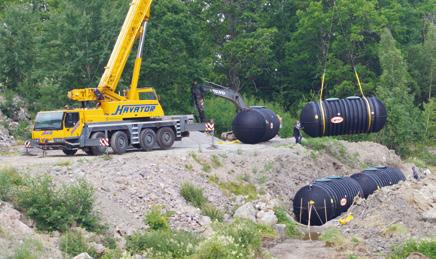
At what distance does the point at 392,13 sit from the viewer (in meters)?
64.0

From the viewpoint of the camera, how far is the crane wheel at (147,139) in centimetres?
3381

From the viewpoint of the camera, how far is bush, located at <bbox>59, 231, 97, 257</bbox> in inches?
819

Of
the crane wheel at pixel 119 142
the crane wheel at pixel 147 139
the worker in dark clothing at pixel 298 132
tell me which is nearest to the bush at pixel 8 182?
the crane wheel at pixel 119 142

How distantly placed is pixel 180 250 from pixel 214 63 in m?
38.8

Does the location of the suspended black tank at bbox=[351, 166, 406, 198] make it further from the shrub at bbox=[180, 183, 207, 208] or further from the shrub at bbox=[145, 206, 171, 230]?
the shrub at bbox=[145, 206, 171, 230]

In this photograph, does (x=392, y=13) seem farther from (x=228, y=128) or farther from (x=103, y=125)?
(x=103, y=125)

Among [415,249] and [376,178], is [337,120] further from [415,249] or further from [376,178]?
[415,249]

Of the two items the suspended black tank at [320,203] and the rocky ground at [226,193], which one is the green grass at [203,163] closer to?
the rocky ground at [226,193]

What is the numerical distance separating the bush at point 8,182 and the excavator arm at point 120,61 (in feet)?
28.7

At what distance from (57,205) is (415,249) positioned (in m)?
10.7

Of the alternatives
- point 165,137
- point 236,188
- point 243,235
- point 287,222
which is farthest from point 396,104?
point 243,235

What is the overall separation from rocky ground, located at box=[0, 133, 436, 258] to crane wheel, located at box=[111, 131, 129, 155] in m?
1.98

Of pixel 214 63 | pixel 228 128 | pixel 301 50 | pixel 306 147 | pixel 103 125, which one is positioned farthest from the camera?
pixel 301 50

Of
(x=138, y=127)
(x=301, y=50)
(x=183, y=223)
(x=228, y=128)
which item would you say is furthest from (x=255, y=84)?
(x=183, y=223)
